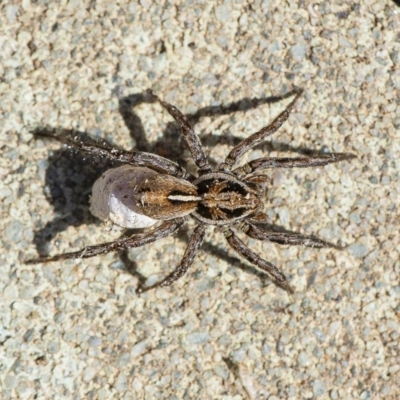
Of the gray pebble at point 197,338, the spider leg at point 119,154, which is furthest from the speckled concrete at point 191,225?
the spider leg at point 119,154

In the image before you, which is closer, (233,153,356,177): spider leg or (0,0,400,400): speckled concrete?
(233,153,356,177): spider leg

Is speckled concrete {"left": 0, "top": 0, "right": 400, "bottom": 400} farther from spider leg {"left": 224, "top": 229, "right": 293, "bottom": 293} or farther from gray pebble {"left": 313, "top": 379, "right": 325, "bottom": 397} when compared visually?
spider leg {"left": 224, "top": 229, "right": 293, "bottom": 293}

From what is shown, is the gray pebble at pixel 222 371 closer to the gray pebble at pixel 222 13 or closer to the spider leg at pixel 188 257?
the spider leg at pixel 188 257

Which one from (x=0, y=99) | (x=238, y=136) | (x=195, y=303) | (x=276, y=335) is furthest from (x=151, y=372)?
(x=0, y=99)

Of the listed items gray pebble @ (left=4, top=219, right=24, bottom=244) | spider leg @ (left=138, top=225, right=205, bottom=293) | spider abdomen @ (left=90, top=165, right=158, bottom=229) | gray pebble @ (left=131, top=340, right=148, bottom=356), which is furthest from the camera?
gray pebble @ (left=131, top=340, right=148, bottom=356)

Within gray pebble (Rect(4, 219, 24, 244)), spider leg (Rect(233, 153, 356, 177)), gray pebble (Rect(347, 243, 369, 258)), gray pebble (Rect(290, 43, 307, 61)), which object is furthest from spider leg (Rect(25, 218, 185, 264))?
gray pebble (Rect(290, 43, 307, 61))
